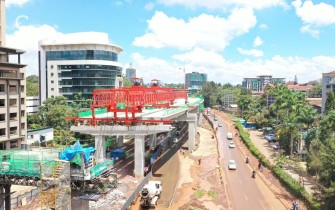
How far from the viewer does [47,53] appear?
127 m

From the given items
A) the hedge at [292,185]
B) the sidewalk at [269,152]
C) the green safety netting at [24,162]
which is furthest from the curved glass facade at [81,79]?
the green safety netting at [24,162]

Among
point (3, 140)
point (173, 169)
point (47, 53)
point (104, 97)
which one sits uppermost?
point (47, 53)

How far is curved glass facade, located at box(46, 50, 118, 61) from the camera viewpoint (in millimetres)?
123562

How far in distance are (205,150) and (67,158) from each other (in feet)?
190

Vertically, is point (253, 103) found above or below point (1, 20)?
below

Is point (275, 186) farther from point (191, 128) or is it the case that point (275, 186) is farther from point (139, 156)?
point (191, 128)

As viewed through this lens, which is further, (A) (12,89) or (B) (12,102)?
(B) (12,102)

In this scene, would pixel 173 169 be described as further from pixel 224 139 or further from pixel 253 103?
pixel 253 103

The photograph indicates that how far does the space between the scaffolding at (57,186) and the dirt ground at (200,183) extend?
19956 mm

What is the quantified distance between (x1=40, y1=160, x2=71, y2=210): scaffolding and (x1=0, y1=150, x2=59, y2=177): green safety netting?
1.69m

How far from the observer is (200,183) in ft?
175

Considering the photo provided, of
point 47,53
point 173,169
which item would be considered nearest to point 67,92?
point 47,53

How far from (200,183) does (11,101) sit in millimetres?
40382

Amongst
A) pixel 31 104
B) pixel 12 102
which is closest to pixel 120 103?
pixel 12 102
